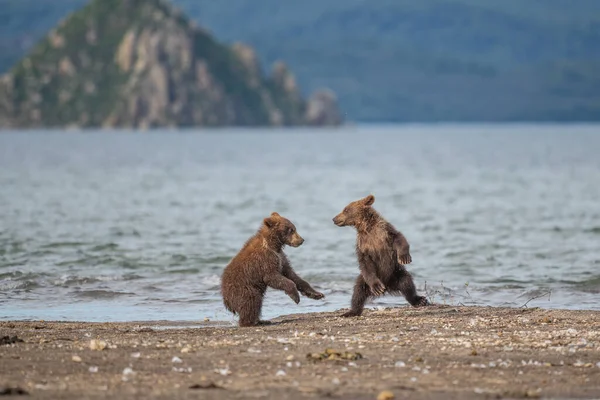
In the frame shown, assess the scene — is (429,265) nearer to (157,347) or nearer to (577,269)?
(577,269)

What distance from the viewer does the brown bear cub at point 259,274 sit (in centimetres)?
1509

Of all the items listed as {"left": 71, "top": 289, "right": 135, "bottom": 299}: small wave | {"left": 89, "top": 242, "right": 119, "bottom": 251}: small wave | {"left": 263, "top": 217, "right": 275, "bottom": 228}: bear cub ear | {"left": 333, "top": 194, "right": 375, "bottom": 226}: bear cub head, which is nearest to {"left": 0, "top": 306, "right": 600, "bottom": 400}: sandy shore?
{"left": 263, "top": 217, "right": 275, "bottom": 228}: bear cub ear

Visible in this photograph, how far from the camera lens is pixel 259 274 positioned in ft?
50.3

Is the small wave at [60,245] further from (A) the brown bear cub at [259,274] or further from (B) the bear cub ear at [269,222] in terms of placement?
(B) the bear cub ear at [269,222]

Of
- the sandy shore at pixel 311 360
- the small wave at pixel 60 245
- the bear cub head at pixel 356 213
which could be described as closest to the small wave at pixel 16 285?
the sandy shore at pixel 311 360

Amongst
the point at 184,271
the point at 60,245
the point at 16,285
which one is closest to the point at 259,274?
the point at 16,285

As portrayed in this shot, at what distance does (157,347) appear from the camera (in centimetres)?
1238

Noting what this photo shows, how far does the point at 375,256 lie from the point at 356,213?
2.18ft

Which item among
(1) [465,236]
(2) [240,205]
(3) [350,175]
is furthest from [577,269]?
(3) [350,175]

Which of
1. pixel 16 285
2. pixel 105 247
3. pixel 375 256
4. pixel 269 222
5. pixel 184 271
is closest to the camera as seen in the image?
pixel 269 222

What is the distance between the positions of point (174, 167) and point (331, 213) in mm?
42807

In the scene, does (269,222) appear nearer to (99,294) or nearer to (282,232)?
(282,232)

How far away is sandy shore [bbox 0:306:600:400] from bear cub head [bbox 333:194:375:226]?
1.83 metres

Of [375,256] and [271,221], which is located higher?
[271,221]
